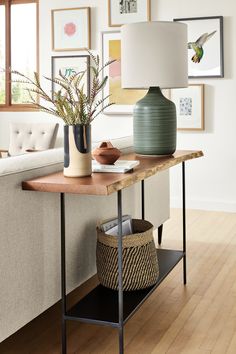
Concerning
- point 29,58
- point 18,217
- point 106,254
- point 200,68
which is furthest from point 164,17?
point 18,217

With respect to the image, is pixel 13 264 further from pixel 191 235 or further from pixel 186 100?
pixel 186 100

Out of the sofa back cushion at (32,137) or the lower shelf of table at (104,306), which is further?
the sofa back cushion at (32,137)

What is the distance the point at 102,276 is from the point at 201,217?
96.0 inches

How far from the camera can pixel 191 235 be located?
14.0 ft

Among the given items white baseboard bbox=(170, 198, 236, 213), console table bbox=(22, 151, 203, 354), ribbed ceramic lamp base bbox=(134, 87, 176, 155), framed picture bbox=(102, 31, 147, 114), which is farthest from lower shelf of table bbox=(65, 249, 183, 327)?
framed picture bbox=(102, 31, 147, 114)

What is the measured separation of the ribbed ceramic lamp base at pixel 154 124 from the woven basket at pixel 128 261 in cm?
51

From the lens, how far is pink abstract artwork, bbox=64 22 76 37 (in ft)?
18.3

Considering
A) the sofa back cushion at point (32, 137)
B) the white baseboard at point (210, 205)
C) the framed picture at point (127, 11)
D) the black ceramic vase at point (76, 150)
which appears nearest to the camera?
the black ceramic vase at point (76, 150)

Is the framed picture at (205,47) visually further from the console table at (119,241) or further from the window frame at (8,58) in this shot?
the console table at (119,241)

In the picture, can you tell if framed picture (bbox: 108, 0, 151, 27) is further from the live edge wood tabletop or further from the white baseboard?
the live edge wood tabletop

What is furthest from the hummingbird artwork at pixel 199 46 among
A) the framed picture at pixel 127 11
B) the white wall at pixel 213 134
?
the framed picture at pixel 127 11

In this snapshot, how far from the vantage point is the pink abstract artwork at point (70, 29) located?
5.57 m

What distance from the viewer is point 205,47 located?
5.06m

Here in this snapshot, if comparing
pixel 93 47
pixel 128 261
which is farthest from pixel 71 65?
pixel 128 261
